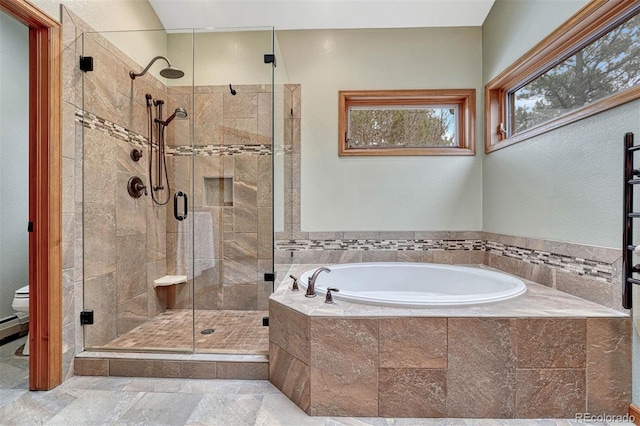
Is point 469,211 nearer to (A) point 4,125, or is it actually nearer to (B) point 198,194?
(B) point 198,194

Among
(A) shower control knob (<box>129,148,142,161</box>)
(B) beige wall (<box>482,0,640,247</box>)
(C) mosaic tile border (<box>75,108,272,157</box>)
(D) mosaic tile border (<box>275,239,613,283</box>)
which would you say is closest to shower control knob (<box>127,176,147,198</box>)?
(A) shower control knob (<box>129,148,142,161</box>)

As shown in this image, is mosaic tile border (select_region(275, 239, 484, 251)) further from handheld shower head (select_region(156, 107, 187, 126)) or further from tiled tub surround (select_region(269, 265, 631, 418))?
handheld shower head (select_region(156, 107, 187, 126))

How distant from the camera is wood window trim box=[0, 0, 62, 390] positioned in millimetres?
1699

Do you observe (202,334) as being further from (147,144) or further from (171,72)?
(171,72)

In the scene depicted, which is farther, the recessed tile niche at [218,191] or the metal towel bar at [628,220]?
the recessed tile niche at [218,191]

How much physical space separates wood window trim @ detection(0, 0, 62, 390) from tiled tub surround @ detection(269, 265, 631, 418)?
1491 millimetres

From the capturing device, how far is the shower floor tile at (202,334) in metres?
1.98

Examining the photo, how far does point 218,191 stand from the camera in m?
2.79

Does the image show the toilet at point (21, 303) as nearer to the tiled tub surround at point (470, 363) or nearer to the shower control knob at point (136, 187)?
the shower control knob at point (136, 187)

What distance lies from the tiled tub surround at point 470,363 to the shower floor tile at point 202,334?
652 mm

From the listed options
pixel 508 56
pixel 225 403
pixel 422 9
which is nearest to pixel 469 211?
pixel 508 56

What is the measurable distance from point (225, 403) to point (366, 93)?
2548 millimetres

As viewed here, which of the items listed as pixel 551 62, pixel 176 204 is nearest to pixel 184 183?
pixel 176 204

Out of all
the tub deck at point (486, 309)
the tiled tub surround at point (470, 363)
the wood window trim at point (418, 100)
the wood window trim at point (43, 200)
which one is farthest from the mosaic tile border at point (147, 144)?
the tiled tub surround at point (470, 363)
